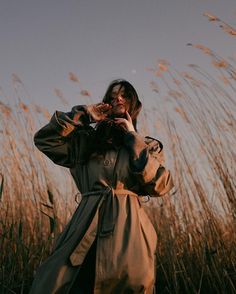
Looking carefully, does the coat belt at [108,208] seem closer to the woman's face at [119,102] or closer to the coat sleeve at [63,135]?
the coat sleeve at [63,135]

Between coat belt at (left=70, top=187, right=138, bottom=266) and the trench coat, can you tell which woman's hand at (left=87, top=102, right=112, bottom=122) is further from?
coat belt at (left=70, top=187, right=138, bottom=266)

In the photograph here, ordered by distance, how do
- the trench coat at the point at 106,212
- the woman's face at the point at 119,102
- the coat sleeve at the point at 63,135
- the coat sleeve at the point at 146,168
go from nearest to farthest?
the trench coat at the point at 106,212
the coat sleeve at the point at 146,168
the coat sleeve at the point at 63,135
the woman's face at the point at 119,102

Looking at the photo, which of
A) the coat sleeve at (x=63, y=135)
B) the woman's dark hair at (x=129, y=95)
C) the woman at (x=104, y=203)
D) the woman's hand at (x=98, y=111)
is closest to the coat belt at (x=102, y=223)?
the woman at (x=104, y=203)

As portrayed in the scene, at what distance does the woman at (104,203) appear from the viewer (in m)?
1.56

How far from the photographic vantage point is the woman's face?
6.50ft

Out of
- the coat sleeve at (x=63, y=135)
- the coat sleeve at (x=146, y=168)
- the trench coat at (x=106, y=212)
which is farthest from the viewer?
the coat sleeve at (x=63, y=135)

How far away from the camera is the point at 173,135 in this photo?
2850 mm

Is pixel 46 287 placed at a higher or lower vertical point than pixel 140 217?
lower

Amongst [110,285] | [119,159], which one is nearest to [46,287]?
[110,285]

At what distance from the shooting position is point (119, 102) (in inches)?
79.0

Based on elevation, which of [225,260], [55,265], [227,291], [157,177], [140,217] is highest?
[157,177]

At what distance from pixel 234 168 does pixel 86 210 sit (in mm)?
1041

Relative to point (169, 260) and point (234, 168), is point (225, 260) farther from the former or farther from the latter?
point (234, 168)

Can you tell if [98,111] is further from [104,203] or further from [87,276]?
[87,276]
